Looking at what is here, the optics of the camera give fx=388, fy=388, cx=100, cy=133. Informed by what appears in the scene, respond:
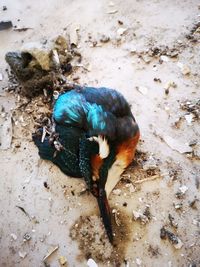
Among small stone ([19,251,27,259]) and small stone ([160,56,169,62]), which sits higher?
small stone ([160,56,169,62])

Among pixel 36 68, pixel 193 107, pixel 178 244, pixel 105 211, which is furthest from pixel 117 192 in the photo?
pixel 36 68

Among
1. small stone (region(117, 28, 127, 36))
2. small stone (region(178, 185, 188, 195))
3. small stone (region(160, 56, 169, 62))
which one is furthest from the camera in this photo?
small stone (region(117, 28, 127, 36))

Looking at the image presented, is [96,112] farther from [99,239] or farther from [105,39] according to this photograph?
[105,39]

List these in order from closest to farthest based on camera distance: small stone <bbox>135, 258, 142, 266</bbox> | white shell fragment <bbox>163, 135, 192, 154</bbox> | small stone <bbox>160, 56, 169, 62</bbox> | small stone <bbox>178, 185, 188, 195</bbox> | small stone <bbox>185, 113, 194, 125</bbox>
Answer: small stone <bbox>135, 258, 142, 266</bbox>, small stone <bbox>178, 185, 188, 195</bbox>, white shell fragment <bbox>163, 135, 192, 154</bbox>, small stone <bbox>185, 113, 194, 125</bbox>, small stone <bbox>160, 56, 169, 62</bbox>

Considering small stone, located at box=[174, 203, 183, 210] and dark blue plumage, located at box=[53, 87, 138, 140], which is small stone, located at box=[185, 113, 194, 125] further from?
small stone, located at box=[174, 203, 183, 210]

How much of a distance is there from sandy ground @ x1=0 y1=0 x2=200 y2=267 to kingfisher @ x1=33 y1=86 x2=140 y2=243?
10 cm

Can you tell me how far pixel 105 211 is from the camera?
2732 millimetres

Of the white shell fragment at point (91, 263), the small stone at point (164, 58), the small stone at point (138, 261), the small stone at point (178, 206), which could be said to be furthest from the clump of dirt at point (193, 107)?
the white shell fragment at point (91, 263)

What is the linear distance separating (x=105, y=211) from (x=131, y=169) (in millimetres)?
420

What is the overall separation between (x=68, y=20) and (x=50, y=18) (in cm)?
21

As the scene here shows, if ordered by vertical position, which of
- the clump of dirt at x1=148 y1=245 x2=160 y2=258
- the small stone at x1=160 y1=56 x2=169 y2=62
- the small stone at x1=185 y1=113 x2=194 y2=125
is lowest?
the clump of dirt at x1=148 y1=245 x2=160 y2=258

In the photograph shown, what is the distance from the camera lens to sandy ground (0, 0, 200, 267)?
2676 millimetres

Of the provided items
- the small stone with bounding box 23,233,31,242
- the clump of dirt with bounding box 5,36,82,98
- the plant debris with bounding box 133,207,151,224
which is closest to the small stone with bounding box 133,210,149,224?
the plant debris with bounding box 133,207,151,224

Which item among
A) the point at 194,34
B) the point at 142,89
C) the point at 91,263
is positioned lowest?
the point at 91,263
